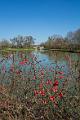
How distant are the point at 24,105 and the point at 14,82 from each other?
64.3 inches

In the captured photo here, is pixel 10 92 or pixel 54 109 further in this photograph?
pixel 10 92

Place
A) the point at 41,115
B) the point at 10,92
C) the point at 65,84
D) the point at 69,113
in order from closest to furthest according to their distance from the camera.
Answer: the point at 69,113 → the point at 41,115 → the point at 65,84 → the point at 10,92

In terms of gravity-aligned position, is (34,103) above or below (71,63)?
below

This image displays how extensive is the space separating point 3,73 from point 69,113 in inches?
157

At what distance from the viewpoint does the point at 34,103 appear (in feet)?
18.3

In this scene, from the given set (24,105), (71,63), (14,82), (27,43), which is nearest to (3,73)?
(14,82)

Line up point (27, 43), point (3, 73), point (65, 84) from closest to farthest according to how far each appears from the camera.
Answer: point (65, 84) < point (3, 73) < point (27, 43)

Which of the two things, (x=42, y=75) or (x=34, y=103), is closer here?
(x=34, y=103)

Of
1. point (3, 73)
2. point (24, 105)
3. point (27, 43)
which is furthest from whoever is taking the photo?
point (27, 43)

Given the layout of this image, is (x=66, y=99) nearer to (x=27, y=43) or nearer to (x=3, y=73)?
(x=3, y=73)

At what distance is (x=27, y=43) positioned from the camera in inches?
4294

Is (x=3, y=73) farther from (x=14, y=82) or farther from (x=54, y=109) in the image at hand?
(x=54, y=109)

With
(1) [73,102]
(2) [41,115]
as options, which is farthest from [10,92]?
(1) [73,102]

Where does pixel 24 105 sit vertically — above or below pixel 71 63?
below
